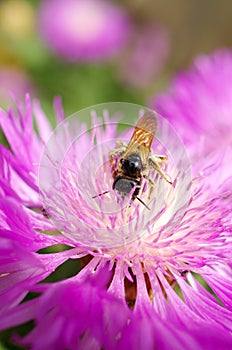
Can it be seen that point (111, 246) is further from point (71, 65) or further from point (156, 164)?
point (71, 65)

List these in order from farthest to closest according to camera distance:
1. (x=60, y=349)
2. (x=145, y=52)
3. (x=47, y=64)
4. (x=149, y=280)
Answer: (x=145, y=52)
(x=47, y=64)
(x=149, y=280)
(x=60, y=349)

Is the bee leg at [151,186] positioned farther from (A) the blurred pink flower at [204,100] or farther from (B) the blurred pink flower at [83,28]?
(B) the blurred pink flower at [83,28]

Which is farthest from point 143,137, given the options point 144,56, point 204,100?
point 144,56

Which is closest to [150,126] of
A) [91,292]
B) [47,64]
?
[91,292]

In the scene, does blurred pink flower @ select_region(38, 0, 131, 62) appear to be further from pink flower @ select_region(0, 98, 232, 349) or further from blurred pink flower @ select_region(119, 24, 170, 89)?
pink flower @ select_region(0, 98, 232, 349)

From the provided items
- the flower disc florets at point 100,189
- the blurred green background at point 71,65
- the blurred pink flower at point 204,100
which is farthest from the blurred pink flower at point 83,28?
the flower disc florets at point 100,189

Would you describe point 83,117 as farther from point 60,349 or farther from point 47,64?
point 47,64
